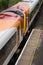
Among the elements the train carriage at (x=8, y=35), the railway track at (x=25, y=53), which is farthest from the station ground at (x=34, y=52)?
the train carriage at (x=8, y=35)

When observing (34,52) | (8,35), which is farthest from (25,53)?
(8,35)

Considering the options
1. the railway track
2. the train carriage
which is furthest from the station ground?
the train carriage

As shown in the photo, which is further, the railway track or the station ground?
the station ground

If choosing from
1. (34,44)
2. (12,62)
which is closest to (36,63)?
(12,62)

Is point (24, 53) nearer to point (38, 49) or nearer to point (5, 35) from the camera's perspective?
point (38, 49)

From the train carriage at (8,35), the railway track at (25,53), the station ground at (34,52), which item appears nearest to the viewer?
the train carriage at (8,35)

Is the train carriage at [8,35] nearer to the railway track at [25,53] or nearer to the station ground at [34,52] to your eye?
the railway track at [25,53]

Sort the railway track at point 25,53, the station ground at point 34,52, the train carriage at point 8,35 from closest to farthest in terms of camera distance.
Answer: the train carriage at point 8,35 → the railway track at point 25,53 → the station ground at point 34,52

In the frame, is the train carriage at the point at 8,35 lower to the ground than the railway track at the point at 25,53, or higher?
higher

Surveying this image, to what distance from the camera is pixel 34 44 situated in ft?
42.9

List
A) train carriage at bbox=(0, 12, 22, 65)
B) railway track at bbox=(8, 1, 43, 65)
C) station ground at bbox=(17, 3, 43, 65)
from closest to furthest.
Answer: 1. train carriage at bbox=(0, 12, 22, 65)
2. railway track at bbox=(8, 1, 43, 65)
3. station ground at bbox=(17, 3, 43, 65)

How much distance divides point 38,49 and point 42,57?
1148 millimetres

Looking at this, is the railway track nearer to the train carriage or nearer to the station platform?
the station platform

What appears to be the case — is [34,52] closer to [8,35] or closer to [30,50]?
[30,50]
